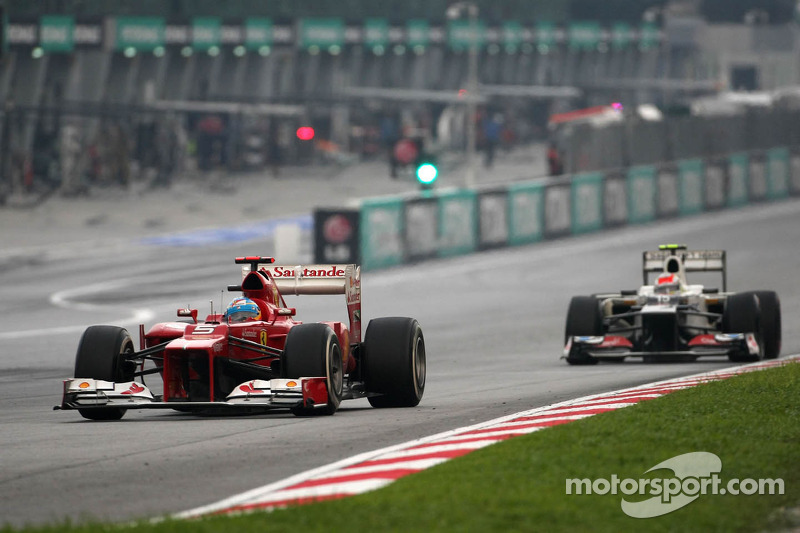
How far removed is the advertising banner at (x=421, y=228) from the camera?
37.9m

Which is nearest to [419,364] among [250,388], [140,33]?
[250,388]

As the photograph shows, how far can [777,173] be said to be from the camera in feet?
172

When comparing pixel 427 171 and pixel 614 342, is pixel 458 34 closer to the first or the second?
pixel 427 171

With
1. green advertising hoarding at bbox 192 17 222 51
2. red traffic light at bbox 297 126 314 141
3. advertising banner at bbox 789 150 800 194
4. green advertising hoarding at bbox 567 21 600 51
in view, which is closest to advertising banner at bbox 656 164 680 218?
advertising banner at bbox 789 150 800 194

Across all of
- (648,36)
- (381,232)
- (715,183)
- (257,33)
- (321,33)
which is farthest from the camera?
(648,36)

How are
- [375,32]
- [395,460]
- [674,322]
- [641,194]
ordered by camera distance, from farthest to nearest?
1. [375,32]
2. [641,194]
3. [674,322]
4. [395,460]

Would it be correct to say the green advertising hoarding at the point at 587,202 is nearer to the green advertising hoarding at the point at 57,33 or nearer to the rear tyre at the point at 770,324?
the rear tyre at the point at 770,324

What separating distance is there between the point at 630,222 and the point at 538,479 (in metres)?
37.0

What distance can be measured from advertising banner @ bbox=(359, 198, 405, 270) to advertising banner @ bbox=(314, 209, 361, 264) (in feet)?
0.74

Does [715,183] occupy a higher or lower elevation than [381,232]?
higher

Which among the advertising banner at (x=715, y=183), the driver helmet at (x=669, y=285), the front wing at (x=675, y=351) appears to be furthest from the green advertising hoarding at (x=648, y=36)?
the front wing at (x=675, y=351)

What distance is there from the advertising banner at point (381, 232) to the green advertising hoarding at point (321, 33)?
37.2 m

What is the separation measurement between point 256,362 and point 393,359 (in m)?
1.36

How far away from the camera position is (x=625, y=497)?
366 inches
